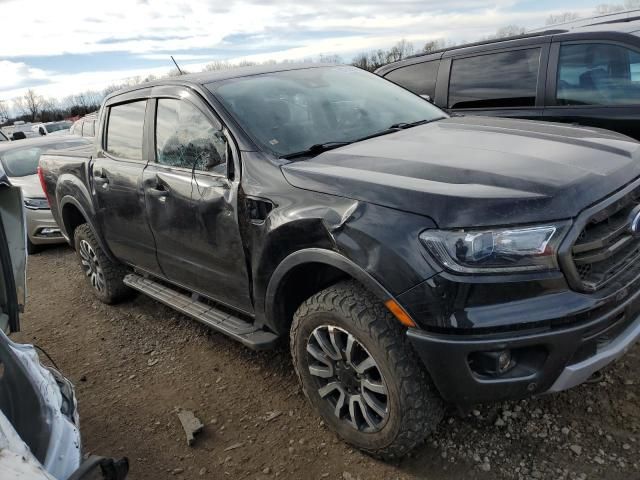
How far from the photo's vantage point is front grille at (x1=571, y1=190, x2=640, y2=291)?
81.6 inches

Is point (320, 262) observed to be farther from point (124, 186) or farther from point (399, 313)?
point (124, 186)

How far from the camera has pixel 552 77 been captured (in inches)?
186

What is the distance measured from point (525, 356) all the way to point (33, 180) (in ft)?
25.1

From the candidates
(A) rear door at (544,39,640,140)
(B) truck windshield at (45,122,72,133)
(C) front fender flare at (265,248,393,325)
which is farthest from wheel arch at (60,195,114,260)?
(B) truck windshield at (45,122,72,133)

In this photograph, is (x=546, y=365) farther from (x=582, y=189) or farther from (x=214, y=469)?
(x=214, y=469)

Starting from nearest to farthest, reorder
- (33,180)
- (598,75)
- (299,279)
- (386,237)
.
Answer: (386,237)
(299,279)
(598,75)
(33,180)

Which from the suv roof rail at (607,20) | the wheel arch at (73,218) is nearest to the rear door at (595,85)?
the suv roof rail at (607,20)

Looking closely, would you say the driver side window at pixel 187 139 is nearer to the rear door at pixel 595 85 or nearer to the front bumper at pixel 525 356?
the front bumper at pixel 525 356

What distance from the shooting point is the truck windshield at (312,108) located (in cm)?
299

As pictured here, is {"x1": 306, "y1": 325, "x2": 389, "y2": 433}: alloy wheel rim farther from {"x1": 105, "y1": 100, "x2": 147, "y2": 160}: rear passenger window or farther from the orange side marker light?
{"x1": 105, "y1": 100, "x2": 147, "y2": 160}: rear passenger window

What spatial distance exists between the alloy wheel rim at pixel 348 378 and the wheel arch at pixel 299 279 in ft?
0.83

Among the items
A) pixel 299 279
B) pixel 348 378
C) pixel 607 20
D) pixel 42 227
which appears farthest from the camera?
pixel 42 227

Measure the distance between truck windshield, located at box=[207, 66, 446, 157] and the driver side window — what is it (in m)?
0.18

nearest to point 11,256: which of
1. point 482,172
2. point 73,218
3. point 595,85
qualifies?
point 482,172
